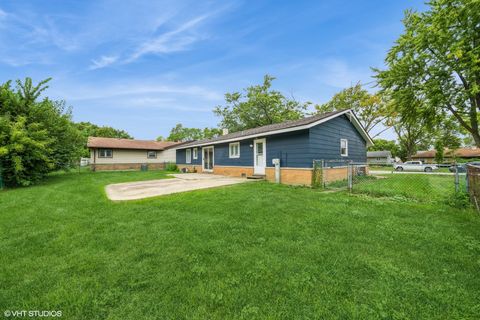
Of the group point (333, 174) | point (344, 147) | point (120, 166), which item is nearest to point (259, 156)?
point (333, 174)

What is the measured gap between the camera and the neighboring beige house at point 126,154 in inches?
860

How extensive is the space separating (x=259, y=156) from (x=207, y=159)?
21.5 ft

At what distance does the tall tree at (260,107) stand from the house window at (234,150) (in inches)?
600

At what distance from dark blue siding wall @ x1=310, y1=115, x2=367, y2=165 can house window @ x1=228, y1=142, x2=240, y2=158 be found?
5.38m

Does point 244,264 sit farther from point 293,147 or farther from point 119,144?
point 119,144

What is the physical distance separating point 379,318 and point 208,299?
1.56 metres

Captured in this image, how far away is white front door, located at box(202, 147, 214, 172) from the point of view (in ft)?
55.1

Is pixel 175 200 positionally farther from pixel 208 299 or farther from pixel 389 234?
pixel 389 234

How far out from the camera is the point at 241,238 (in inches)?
137

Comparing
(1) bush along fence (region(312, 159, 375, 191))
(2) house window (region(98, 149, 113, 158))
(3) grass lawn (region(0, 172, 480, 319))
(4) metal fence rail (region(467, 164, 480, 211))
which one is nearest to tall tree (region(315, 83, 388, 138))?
(1) bush along fence (region(312, 159, 375, 191))

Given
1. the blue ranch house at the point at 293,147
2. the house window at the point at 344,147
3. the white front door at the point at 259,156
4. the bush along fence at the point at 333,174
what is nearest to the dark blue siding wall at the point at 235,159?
the blue ranch house at the point at 293,147

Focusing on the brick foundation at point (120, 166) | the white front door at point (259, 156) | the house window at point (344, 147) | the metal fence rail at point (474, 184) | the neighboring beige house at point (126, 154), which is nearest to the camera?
the metal fence rail at point (474, 184)

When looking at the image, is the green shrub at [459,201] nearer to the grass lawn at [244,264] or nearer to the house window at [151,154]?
the grass lawn at [244,264]

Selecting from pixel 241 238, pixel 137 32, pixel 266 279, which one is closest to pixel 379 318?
pixel 266 279
